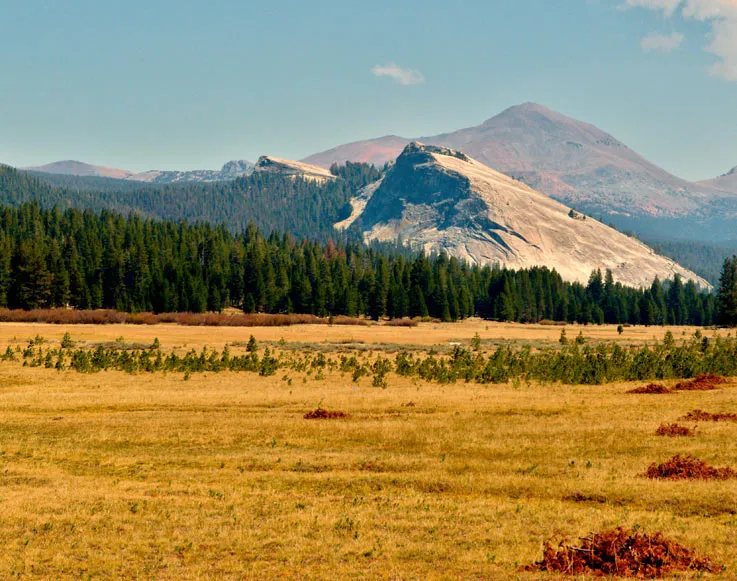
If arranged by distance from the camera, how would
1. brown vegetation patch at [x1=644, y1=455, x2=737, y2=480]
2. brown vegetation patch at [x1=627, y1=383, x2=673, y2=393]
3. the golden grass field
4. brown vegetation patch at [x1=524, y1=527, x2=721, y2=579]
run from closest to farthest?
1. brown vegetation patch at [x1=524, y1=527, x2=721, y2=579]
2. the golden grass field
3. brown vegetation patch at [x1=644, y1=455, x2=737, y2=480]
4. brown vegetation patch at [x1=627, y1=383, x2=673, y2=393]

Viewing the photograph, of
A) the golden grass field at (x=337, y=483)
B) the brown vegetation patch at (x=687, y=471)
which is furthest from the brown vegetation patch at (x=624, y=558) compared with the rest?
the brown vegetation patch at (x=687, y=471)

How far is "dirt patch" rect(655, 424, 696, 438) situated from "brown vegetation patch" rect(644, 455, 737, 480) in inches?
209

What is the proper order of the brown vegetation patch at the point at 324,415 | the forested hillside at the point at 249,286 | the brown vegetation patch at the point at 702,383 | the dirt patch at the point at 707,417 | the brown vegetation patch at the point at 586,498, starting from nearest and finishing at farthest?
1. the brown vegetation patch at the point at 586,498
2. the dirt patch at the point at 707,417
3. the brown vegetation patch at the point at 324,415
4. the brown vegetation patch at the point at 702,383
5. the forested hillside at the point at 249,286

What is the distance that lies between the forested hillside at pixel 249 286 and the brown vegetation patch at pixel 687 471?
12694cm

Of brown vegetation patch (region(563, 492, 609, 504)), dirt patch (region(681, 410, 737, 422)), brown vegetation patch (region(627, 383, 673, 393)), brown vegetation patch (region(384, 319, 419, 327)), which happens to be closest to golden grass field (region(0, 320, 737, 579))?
brown vegetation patch (region(563, 492, 609, 504))

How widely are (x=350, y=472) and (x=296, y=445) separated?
480cm

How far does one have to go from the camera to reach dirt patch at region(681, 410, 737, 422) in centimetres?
3055

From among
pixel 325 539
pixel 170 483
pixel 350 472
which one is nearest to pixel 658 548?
pixel 325 539

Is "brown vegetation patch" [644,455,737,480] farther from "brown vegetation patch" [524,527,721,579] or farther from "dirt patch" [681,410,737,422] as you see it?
"dirt patch" [681,410,737,422]

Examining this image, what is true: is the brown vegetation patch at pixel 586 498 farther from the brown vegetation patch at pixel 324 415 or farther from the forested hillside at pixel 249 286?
the forested hillside at pixel 249 286

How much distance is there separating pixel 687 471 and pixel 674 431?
22.8 feet

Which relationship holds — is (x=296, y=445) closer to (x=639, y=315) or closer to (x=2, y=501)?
(x=2, y=501)

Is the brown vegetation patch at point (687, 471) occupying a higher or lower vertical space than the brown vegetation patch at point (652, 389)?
lower

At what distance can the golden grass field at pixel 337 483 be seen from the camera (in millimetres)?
15109
